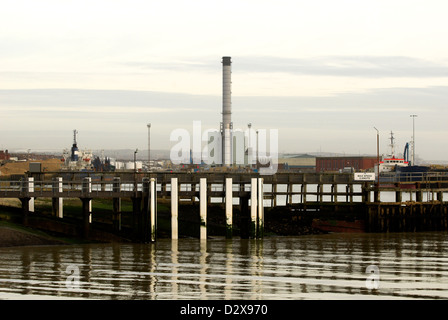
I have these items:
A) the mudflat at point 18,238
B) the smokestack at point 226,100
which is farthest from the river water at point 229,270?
the smokestack at point 226,100

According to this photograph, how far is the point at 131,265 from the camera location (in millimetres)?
34656

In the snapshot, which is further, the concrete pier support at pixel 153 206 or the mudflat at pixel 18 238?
the concrete pier support at pixel 153 206

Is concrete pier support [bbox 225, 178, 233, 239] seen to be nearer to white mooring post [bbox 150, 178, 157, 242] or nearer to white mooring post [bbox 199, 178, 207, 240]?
white mooring post [bbox 199, 178, 207, 240]

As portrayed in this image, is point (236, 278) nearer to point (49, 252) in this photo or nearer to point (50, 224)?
point (49, 252)

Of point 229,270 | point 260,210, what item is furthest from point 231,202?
point 229,270

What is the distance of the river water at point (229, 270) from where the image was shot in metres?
27.7

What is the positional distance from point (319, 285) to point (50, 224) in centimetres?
2052

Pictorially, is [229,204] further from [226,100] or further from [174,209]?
[226,100]

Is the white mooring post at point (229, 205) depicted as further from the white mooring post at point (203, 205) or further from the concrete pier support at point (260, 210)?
the concrete pier support at point (260, 210)

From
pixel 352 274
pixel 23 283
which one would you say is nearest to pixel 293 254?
pixel 352 274

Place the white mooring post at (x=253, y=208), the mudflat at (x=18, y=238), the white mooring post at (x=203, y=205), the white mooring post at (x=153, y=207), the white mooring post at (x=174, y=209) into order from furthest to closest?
the white mooring post at (x=253, y=208), the white mooring post at (x=203, y=205), the white mooring post at (x=174, y=209), the white mooring post at (x=153, y=207), the mudflat at (x=18, y=238)

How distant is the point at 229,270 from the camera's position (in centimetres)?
3338

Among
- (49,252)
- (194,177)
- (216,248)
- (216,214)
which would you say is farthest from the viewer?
(216,214)

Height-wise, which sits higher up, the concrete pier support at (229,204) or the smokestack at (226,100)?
the smokestack at (226,100)
